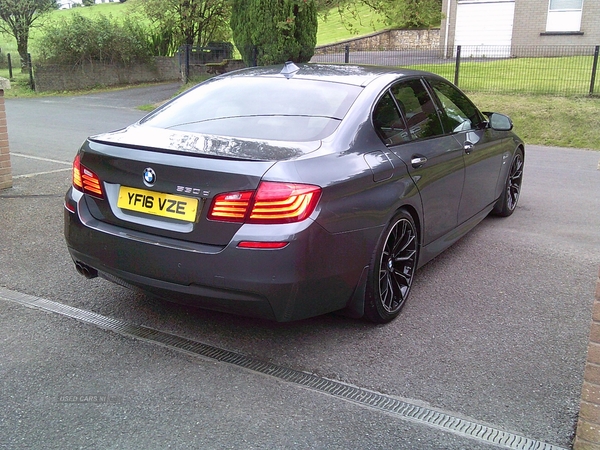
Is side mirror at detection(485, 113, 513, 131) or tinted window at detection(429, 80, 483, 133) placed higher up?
tinted window at detection(429, 80, 483, 133)

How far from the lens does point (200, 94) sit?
447cm

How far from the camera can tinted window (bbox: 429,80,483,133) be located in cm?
496

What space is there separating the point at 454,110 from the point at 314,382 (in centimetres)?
284

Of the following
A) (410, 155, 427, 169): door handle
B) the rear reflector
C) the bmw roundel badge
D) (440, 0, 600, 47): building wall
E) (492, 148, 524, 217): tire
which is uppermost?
(440, 0, 600, 47): building wall

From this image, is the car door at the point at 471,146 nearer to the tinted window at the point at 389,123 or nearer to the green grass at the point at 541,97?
the tinted window at the point at 389,123

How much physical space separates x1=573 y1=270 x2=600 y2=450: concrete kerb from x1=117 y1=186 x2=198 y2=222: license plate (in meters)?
1.92

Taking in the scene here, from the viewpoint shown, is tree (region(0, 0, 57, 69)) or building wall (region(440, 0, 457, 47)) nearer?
building wall (region(440, 0, 457, 47))

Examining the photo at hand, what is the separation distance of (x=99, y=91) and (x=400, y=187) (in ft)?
74.3

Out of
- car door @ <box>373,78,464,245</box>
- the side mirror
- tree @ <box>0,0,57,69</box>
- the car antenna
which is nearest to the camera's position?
car door @ <box>373,78,464,245</box>

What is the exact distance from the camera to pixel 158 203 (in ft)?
11.0

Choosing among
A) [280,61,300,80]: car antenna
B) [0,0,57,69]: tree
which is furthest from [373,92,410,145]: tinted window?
[0,0,57,69]: tree

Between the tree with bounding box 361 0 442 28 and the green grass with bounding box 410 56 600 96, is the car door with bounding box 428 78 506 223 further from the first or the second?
the tree with bounding box 361 0 442 28

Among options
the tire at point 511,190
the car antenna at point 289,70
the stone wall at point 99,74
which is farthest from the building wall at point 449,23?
the car antenna at point 289,70

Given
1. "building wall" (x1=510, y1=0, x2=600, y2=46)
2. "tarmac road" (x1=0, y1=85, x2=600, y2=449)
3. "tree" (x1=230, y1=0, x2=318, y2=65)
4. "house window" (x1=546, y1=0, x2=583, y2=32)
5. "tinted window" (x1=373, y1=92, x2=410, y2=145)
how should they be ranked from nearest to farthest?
1. "tarmac road" (x1=0, y1=85, x2=600, y2=449)
2. "tinted window" (x1=373, y1=92, x2=410, y2=145)
3. "tree" (x1=230, y1=0, x2=318, y2=65)
4. "building wall" (x1=510, y1=0, x2=600, y2=46)
5. "house window" (x1=546, y1=0, x2=583, y2=32)
